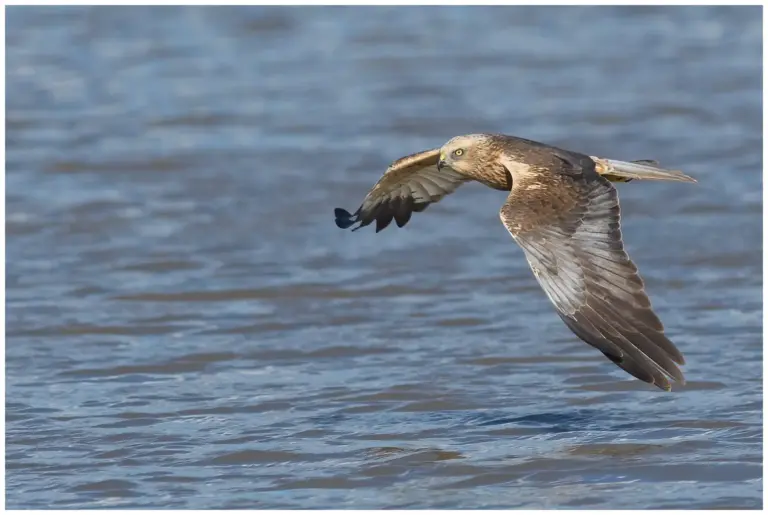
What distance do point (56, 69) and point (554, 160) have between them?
1002 cm

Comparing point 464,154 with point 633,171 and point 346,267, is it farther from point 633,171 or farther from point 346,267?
point 346,267

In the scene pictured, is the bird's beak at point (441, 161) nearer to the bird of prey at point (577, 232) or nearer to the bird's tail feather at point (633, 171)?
the bird of prey at point (577, 232)

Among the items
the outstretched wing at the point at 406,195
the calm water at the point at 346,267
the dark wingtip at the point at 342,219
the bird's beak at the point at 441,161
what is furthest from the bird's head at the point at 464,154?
the calm water at the point at 346,267

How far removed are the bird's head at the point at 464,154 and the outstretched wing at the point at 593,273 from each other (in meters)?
0.87

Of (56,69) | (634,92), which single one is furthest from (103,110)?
(634,92)

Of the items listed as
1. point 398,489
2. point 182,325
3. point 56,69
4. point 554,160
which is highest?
point 56,69

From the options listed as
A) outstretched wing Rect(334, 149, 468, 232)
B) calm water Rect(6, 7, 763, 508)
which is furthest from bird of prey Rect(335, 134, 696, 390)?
calm water Rect(6, 7, 763, 508)

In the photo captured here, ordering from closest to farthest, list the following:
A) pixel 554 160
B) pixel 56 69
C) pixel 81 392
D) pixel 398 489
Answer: pixel 398 489 → pixel 554 160 → pixel 81 392 → pixel 56 69

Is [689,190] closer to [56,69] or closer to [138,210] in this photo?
[138,210]

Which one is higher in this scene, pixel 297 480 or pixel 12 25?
pixel 12 25

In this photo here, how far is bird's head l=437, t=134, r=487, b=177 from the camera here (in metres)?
8.34

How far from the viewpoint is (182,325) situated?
9.89 metres

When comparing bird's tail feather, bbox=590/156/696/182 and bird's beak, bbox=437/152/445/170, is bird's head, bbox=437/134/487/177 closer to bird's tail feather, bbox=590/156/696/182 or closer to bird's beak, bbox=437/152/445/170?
bird's beak, bbox=437/152/445/170

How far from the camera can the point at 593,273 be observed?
6852 mm
